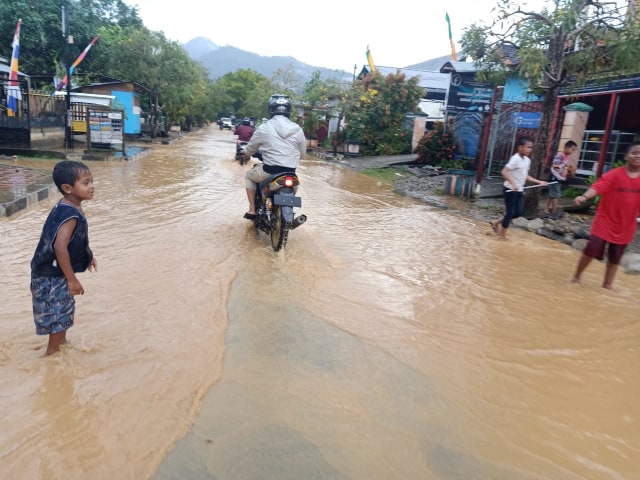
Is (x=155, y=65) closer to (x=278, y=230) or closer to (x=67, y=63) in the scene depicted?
(x=67, y=63)

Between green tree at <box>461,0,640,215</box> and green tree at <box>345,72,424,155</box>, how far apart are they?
15.3m

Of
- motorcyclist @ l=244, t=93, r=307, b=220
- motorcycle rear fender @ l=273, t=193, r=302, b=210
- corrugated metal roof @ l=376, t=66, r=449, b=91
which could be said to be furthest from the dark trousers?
corrugated metal roof @ l=376, t=66, r=449, b=91

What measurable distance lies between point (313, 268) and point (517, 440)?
3.27m

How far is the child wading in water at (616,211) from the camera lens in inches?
212

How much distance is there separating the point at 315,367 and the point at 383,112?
24.1 metres

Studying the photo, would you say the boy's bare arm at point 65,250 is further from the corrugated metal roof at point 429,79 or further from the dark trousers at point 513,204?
the corrugated metal roof at point 429,79

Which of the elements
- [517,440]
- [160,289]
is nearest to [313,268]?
[160,289]

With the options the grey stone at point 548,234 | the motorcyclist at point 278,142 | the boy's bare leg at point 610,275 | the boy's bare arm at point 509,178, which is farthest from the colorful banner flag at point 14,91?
the boy's bare leg at point 610,275

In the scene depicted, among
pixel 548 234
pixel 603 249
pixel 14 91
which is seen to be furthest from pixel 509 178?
pixel 14 91

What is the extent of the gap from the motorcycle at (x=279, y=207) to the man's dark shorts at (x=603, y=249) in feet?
10.9

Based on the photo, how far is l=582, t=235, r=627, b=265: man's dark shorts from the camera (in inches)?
220

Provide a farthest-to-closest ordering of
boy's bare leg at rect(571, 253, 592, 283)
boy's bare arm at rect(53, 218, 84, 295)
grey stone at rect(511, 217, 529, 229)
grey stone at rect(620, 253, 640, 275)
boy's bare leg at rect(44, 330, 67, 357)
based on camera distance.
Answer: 1. grey stone at rect(511, 217, 529, 229)
2. grey stone at rect(620, 253, 640, 275)
3. boy's bare leg at rect(571, 253, 592, 283)
4. boy's bare leg at rect(44, 330, 67, 357)
5. boy's bare arm at rect(53, 218, 84, 295)

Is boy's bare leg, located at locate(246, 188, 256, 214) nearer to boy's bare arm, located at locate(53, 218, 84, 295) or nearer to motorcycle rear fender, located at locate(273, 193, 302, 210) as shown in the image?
motorcycle rear fender, located at locate(273, 193, 302, 210)

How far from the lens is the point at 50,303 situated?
124 inches
